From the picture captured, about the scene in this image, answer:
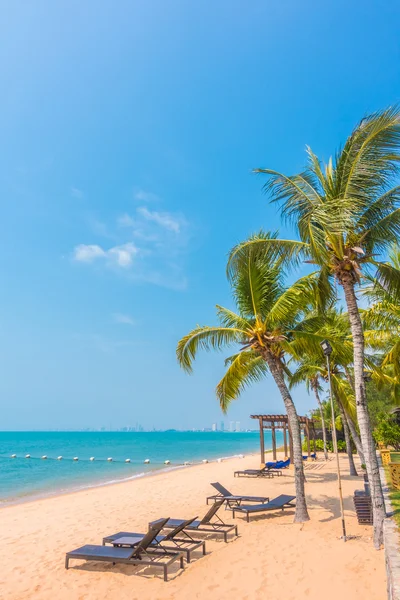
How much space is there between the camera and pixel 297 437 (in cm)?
1002

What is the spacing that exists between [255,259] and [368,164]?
11.6ft

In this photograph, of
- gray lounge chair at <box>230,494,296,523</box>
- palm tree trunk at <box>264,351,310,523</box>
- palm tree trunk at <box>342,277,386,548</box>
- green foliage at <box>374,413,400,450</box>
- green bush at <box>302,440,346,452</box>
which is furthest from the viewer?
green bush at <box>302,440,346,452</box>

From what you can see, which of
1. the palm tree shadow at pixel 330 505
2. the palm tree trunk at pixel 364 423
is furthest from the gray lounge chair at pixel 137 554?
the palm tree shadow at pixel 330 505

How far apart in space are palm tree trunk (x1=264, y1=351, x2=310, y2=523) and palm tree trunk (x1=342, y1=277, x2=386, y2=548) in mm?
2526

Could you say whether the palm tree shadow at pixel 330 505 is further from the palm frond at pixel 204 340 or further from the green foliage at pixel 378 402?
the green foliage at pixel 378 402

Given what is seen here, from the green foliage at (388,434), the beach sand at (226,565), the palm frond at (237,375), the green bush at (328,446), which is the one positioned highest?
the palm frond at (237,375)

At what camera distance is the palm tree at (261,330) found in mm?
9977

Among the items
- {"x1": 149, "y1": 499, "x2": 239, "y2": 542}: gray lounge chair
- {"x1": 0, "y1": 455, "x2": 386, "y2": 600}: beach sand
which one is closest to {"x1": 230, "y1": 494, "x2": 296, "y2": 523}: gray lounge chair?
{"x1": 0, "y1": 455, "x2": 386, "y2": 600}: beach sand

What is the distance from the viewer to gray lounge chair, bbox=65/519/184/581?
6426 millimetres

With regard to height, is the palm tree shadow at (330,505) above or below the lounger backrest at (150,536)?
below

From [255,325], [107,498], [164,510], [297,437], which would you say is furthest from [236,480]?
[255,325]

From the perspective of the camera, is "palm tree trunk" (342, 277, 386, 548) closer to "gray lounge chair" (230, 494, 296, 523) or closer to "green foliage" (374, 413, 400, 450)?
"gray lounge chair" (230, 494, 296, 523)

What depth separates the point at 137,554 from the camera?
6586mm

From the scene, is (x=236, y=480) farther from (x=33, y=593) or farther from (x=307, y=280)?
(x=33, y=593)
